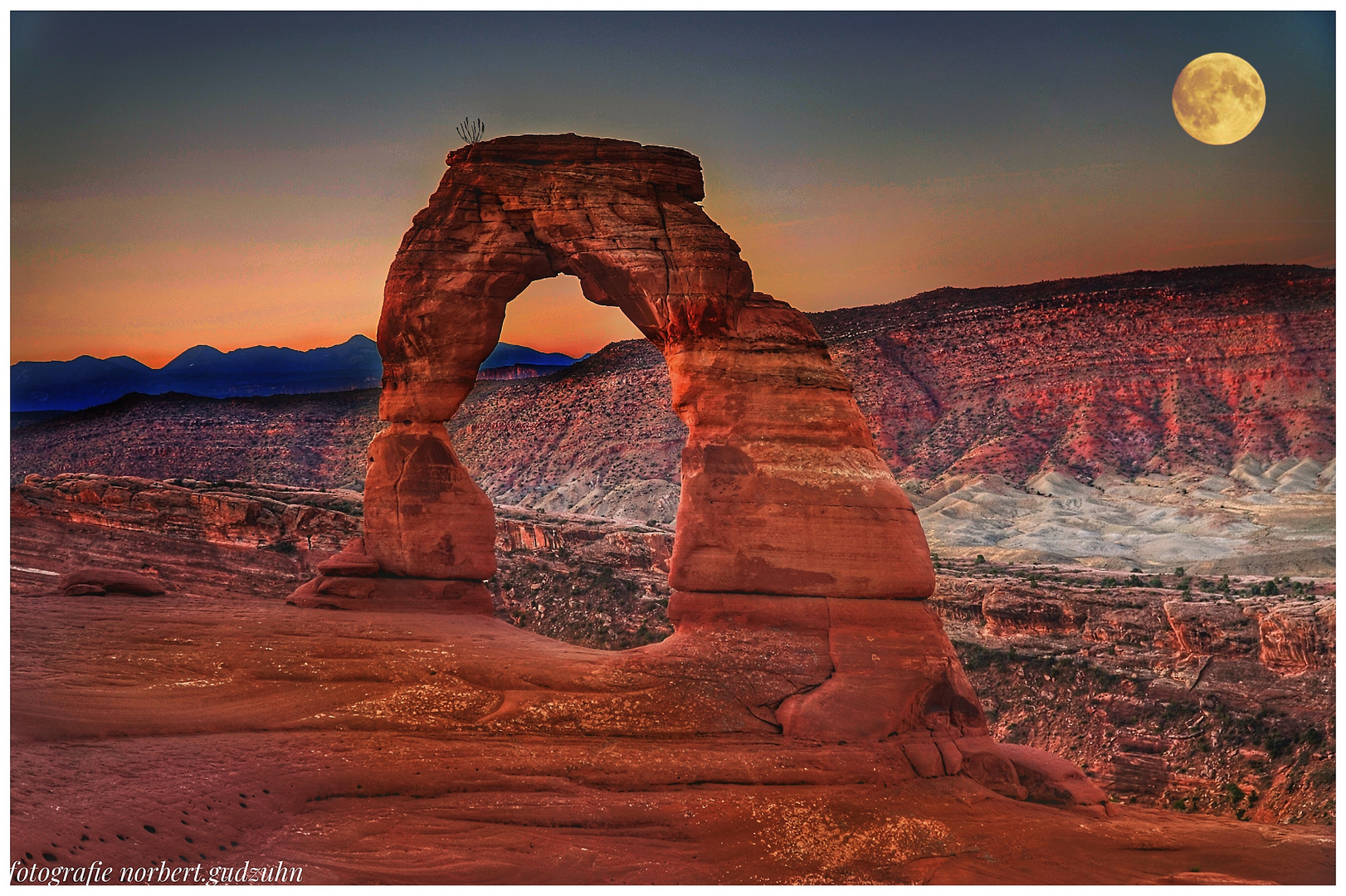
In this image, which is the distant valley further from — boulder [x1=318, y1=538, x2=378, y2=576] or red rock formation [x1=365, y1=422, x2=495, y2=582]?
boulder [x1=318, y1=538, x2=378, y2=576]

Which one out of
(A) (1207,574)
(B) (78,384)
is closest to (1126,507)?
(A) (1207,574)

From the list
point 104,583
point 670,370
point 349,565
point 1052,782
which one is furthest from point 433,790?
point 1052,782

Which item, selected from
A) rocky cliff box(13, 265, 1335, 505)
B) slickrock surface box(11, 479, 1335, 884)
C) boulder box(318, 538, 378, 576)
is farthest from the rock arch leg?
rocky cliff box(13, 265, 1335, 505)

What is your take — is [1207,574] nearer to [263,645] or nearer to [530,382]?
[263,645]

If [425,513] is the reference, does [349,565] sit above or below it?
below

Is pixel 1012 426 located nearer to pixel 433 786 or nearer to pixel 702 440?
pixel 702 440

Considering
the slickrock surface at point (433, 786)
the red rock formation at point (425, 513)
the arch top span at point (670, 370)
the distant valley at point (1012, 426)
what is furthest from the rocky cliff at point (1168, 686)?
the distant valley at point (1012, 426)

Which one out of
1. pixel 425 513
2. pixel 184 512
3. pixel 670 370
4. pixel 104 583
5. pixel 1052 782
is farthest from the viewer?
pixel 184 512

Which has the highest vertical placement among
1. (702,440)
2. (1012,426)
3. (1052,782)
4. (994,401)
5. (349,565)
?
(994,401)

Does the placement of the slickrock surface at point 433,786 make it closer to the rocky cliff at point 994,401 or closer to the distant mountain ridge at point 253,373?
the distant mountain ridge at point 253,373

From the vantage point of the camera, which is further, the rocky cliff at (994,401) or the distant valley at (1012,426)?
the rocky cliff at (994,401)
